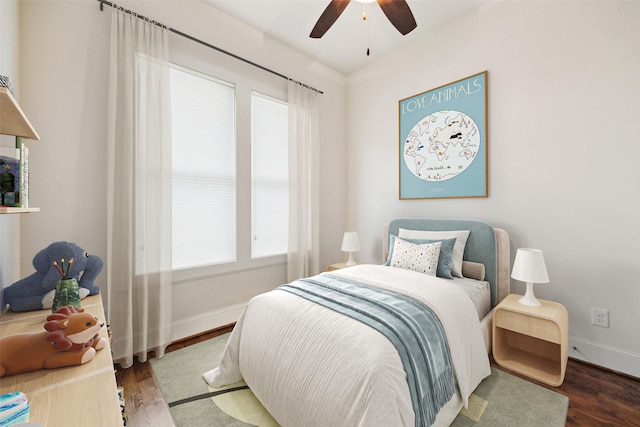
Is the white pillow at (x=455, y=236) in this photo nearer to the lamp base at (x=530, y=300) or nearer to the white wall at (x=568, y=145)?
the white wall at (x=568, y=145)

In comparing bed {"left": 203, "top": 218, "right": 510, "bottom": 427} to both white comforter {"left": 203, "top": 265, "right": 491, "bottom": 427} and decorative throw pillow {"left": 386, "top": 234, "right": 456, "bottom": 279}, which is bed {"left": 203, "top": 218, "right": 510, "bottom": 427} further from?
decorative throw pillow {"left": 386, "top": 234, "right": 456, "bottom": 279}

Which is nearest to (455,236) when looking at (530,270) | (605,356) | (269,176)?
(530,270)

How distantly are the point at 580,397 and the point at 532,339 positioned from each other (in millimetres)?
494

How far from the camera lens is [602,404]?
5.48ft

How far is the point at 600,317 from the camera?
208 cm

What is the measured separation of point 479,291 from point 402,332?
1225mm

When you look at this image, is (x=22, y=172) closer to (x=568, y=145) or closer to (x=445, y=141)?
(x=445, y=141)

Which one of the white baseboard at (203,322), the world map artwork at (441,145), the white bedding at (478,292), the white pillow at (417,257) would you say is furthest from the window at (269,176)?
the white bedding at (478,292)


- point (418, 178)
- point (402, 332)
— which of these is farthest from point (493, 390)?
point (418, 178)

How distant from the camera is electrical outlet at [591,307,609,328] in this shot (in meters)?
2.06

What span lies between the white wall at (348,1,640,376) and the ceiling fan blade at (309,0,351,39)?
Answer: 1501 mm

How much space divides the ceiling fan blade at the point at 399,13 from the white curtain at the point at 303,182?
60.0 inches

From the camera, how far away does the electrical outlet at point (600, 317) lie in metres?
2.06

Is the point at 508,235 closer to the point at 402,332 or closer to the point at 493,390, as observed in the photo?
the point at 493,390
